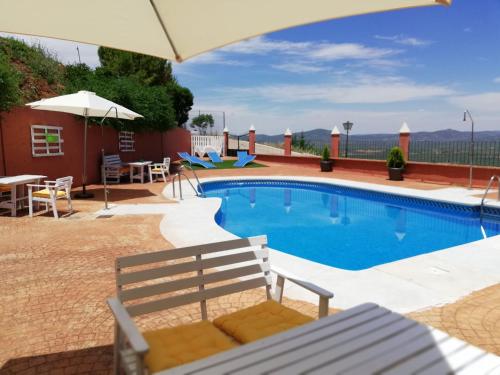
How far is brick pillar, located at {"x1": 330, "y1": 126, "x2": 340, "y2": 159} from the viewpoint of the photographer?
1816cm

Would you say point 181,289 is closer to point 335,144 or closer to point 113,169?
point 113,169

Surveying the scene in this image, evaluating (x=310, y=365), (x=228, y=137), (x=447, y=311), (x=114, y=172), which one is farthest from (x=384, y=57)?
(x=310, y=365)

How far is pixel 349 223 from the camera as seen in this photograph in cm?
892

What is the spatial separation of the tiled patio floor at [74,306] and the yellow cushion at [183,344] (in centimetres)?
84

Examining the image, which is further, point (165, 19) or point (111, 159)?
point (111, 159)

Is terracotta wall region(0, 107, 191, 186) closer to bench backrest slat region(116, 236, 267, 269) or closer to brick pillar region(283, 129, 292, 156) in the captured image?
bench backrest slat region(116, 236, 267, 269)

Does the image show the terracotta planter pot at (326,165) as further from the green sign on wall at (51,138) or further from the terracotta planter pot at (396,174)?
the green sign on wall at (51,138)

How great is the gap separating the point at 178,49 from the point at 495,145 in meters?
12.7

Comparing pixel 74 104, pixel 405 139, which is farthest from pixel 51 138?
pixel 405 139

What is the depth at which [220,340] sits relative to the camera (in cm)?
208

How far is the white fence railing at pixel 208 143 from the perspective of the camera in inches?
976

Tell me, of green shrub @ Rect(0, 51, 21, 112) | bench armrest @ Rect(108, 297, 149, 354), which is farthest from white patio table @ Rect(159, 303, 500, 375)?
green shrub @ Rect(0, 51, 21, 112)

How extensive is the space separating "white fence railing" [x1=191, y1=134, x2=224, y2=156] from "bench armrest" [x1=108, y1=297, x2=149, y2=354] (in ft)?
75.4

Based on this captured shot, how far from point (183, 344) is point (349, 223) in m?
Result: 7.47
